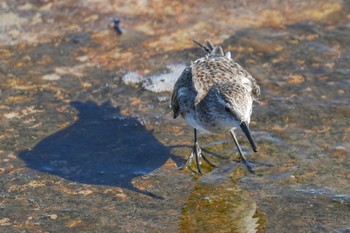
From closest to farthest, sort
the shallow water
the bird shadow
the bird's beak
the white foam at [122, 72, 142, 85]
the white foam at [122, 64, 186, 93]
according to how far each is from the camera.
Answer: the shallow water
the bird's beak
the bird shadow
the white foam at [122, 64, 186, 93]
the white foam at [122, 72, 142, 85]

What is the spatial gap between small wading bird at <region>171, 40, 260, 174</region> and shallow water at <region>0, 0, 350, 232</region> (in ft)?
1.30

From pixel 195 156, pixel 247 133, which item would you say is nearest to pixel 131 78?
pixel 195 156

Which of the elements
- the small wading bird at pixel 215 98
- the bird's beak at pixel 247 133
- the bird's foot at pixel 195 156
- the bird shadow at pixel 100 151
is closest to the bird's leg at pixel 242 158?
the small wading bird at pixel 215 98

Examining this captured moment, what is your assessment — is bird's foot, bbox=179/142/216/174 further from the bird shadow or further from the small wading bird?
the bird shadow

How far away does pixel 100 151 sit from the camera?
646 cm

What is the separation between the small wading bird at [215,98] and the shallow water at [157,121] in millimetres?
398

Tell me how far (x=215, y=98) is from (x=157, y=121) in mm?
1057

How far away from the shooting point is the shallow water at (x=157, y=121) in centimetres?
550

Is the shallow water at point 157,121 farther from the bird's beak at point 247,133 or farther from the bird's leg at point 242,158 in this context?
the bird's beak at point 247,133

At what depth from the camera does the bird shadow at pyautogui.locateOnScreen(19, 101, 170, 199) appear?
6098 mm

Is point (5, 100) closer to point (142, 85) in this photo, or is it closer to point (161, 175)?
point (142, 85)

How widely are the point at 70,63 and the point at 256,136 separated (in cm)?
256

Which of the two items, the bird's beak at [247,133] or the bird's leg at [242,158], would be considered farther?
the bird's leg at [242,158]

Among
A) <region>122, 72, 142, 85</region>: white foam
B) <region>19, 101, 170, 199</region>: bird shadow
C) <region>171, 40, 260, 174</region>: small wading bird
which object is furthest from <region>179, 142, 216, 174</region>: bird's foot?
<region>122, 72, 142, 85</region>: white foam
